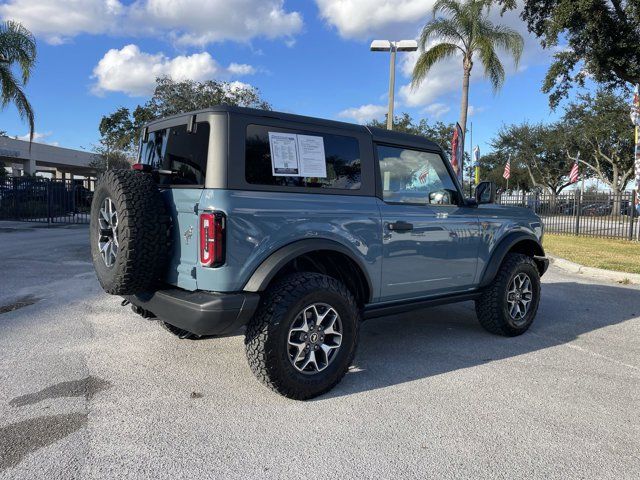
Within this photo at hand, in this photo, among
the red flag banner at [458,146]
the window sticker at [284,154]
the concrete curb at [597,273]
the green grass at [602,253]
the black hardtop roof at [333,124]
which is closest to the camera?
the black hardtop roof at [333,124]

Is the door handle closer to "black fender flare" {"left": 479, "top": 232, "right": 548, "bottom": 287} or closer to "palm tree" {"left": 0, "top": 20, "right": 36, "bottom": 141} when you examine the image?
"black fender flare" {"left": 479, "top": 232, "right": 548, "bottom": 287}

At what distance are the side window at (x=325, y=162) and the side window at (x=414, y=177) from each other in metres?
0.32

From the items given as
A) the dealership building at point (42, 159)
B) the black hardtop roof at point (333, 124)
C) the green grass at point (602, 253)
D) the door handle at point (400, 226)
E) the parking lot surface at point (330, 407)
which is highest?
the dealership building at point (42, 159)

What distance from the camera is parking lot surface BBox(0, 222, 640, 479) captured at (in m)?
2.66

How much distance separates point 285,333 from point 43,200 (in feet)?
61.9

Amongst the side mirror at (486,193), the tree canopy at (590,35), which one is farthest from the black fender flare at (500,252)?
the tree canopy at (590,35)

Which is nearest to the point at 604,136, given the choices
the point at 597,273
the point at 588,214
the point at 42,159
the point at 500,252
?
the point at 588,214

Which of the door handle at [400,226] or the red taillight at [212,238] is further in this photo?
the door handle at [400,226]

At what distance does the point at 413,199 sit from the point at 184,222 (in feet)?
6.68

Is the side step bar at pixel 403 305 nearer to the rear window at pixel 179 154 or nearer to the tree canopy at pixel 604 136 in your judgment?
the rear window at pixel 179 154

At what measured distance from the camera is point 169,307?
10.8ft

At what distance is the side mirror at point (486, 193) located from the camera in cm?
479

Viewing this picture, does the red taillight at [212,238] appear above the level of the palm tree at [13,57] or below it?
below

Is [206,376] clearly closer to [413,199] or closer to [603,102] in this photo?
[413,199]
